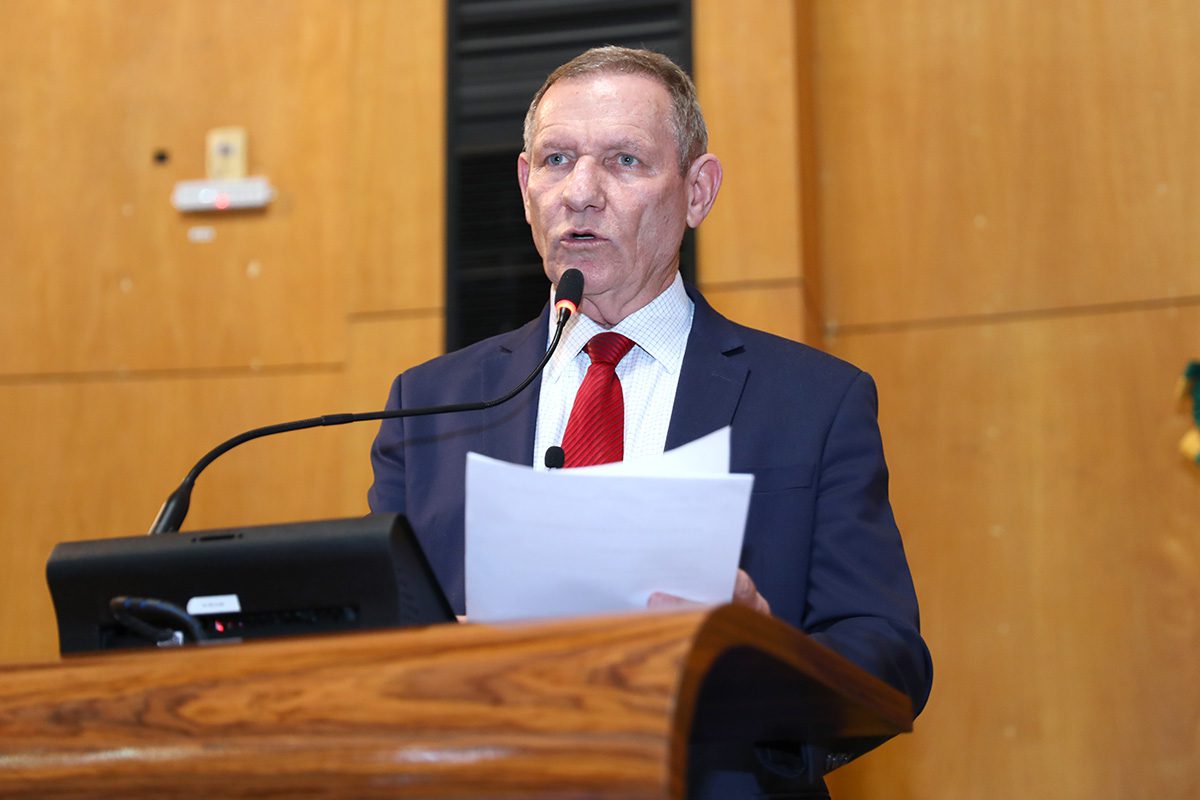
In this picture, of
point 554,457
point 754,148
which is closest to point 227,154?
point 754,148

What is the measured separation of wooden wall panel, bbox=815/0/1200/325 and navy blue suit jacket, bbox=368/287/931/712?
1.42 m

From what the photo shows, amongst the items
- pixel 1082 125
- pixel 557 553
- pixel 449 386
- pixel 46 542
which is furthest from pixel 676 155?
pixel 46 542

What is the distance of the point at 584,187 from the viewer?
2.08 meters

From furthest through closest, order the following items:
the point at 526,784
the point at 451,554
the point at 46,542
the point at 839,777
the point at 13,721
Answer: the point at 46,542 < the point at 839,777 < the point at 451,554 < the point at 13,721 < the point at 526,784

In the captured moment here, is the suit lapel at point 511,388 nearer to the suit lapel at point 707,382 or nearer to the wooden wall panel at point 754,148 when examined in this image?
the suit lapel at point 707,382

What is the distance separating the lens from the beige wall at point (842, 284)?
10.7 ft

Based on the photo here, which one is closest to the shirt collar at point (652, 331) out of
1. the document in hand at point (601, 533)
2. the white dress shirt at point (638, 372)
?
the white dress shirt at point (638, 372)

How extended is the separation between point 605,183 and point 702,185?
0.27 metres

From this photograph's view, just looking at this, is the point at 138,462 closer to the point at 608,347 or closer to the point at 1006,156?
the point at 608,347

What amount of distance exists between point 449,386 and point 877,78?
191 cm

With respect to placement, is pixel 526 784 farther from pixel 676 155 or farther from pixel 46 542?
pixel 46 542

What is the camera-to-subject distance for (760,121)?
338 centimetres

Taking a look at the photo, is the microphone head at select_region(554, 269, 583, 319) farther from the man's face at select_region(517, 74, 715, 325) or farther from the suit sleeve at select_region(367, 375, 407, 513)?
the suit sleeve at select_region(367, 375, 407, 513)

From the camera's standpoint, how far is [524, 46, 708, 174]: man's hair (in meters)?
2.17
